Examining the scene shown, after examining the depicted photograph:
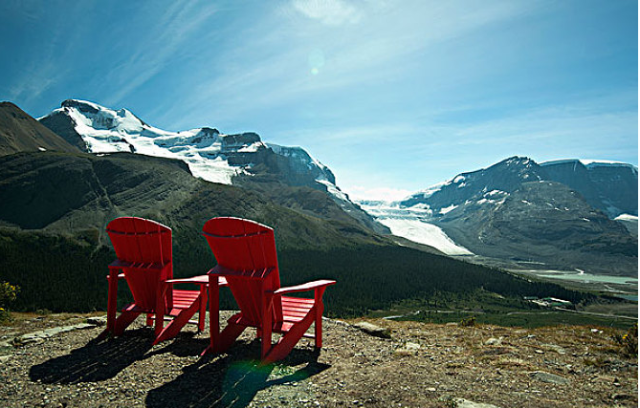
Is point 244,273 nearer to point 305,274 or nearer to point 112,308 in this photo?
point 112,308

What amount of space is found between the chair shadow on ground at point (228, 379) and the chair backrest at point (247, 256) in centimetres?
99

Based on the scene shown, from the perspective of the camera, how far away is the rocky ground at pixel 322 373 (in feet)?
19.8

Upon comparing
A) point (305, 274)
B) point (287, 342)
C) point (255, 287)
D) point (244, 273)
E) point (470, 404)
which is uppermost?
point (244, 273)

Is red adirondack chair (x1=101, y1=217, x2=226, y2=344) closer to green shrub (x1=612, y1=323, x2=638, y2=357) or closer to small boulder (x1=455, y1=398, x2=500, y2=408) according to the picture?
small boulder (x1=455, y1=398, x2=500, y2=408)

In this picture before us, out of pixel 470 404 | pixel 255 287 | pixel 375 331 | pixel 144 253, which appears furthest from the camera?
pixel 375 331

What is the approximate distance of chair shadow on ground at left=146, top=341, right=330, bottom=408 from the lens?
20.1 ft

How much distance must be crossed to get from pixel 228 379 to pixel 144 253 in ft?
14.7

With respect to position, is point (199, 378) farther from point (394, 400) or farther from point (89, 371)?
point (394, 400)

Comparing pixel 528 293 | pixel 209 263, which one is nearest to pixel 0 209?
pixel 209 263

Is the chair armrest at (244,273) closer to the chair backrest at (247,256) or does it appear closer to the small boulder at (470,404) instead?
the chair backrest at (247,256)

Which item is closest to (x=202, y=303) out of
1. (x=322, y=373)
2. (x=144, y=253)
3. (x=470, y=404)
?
(x=144, y=253)

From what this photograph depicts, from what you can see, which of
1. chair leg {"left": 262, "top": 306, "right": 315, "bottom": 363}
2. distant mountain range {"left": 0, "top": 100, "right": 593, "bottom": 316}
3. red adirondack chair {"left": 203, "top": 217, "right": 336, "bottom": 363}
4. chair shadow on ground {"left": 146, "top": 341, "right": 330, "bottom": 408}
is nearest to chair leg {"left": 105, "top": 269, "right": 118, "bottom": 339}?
red adirondack chair {"left": 203, "top": 217, "right": 336, "bottom": 363}

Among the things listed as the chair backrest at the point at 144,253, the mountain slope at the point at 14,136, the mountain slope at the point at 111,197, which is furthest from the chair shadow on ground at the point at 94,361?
the mountain slope at the point at 14,136

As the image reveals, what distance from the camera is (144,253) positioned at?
382 inches
